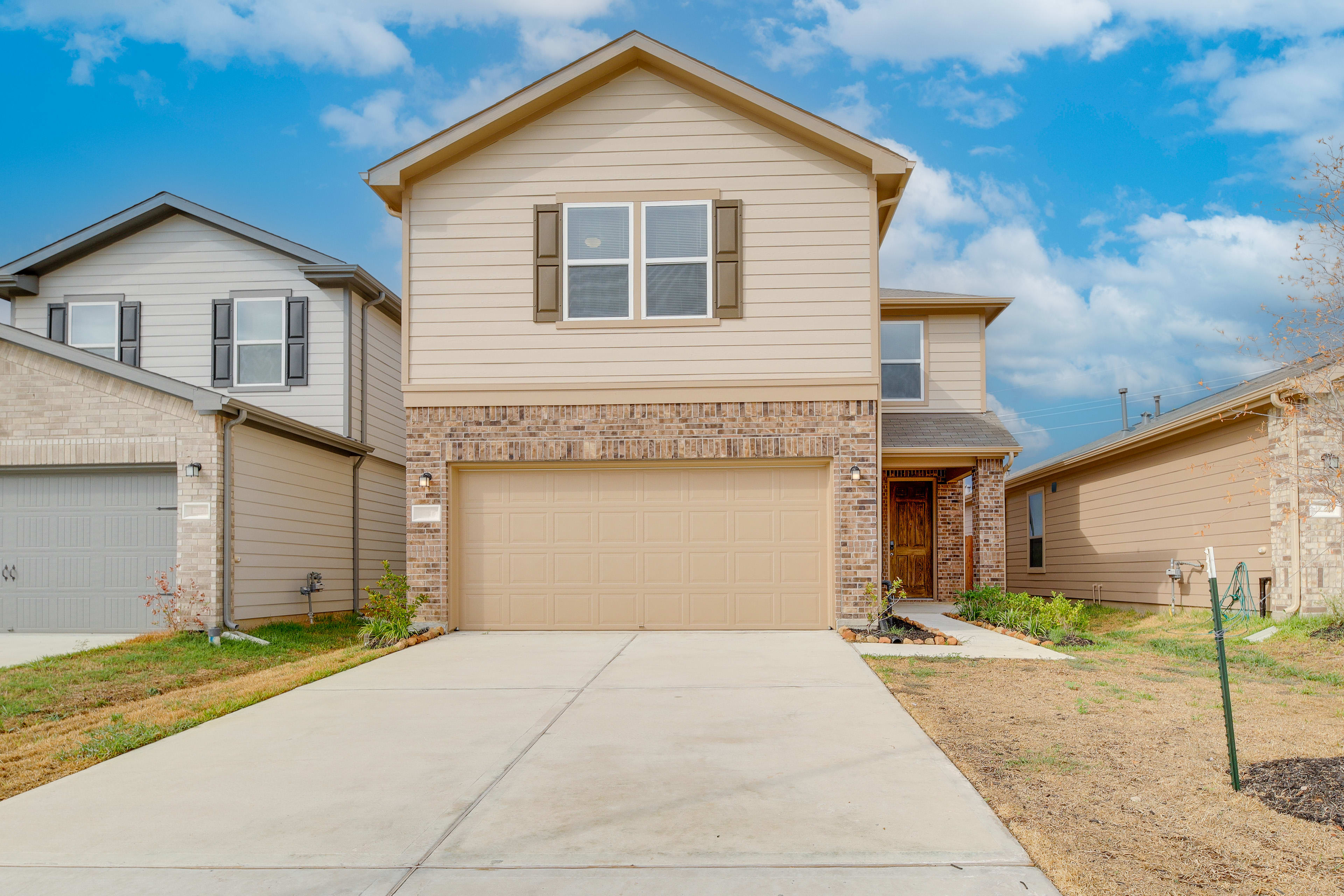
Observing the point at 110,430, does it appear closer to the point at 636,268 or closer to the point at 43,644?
the point at 43,644

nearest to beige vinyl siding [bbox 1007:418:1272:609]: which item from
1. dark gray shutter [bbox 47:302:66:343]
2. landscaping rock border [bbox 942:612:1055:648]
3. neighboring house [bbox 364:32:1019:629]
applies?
landscaping rock border [bbox 942:612:1055:648]

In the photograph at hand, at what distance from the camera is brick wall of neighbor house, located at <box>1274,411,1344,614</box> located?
37.3ft

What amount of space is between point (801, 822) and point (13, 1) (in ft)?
153

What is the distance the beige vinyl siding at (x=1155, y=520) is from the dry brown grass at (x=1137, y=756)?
3501mm

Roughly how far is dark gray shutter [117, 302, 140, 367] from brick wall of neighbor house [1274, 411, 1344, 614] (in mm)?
16606

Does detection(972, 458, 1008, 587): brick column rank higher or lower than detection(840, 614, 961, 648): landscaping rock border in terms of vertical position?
higher

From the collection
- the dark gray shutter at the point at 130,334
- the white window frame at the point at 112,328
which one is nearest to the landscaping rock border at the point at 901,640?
the dark gray shutter at the point at 130,334

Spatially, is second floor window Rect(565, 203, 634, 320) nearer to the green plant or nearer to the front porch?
the green plant

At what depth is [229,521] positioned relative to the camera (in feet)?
39.6

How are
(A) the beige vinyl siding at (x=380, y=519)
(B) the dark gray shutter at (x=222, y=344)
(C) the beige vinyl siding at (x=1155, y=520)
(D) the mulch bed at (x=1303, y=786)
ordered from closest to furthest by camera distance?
(D) the mulch bed at (x=1303, y=786)
(C) the beige vinyl siding at (x=1155, y=520)
(B) the dark gray shutter at (x=222, y=344)
(A) the beige vinyl siding at (x=380, y=519)

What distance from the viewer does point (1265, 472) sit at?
1151 cm

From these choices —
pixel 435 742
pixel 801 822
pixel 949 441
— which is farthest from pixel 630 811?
pixel 949 441

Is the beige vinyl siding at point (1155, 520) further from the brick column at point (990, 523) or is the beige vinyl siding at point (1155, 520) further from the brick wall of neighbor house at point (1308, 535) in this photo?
the brick column at point (990, 523)

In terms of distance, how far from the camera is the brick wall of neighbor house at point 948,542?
1728 cm
